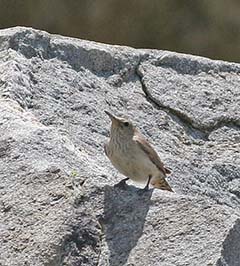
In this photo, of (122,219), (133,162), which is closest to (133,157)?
(133,162)

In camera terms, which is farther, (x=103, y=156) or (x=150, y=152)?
(x=103, y=156)

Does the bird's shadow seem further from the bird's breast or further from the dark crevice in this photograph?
the dark crevice

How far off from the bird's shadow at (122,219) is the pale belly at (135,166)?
421 millimetres

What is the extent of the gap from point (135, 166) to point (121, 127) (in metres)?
0.21

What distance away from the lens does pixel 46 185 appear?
15.9 feet

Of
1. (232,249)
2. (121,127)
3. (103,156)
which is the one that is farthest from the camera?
(103,156)

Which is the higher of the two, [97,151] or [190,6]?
[97,151]

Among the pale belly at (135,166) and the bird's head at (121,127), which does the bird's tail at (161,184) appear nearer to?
the pale belly at (135,166)

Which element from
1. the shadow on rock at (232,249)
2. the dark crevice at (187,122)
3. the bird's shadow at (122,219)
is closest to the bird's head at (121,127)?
the bird's shadow at (122,219)

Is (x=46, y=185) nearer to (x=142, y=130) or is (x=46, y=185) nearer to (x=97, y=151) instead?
(x=97, y=151)

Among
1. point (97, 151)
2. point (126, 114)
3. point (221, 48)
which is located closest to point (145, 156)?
point (97, 151)

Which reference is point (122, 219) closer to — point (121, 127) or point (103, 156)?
point (121, 127)

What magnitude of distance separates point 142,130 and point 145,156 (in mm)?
685

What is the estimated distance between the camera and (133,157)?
5.34 m
